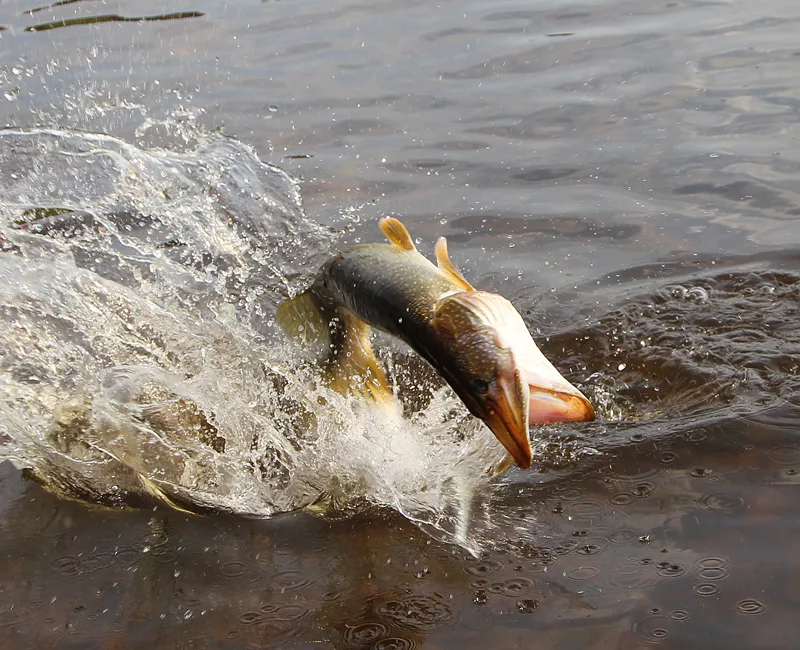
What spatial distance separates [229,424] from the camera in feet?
14.1

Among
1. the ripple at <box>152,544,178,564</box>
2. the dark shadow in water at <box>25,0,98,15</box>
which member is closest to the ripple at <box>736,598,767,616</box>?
the ripple at <box>152,544,178,564</box>

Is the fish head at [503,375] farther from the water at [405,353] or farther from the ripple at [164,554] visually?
the ripple at [164,554]

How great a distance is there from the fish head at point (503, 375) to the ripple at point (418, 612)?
0.83m

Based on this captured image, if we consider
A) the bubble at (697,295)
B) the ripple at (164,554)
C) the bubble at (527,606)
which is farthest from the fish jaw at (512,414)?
the bubble at (697,295)

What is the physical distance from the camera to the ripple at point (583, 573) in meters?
3.27

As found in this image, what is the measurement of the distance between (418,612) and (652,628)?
804 mm

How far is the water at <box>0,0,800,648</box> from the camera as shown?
336 cm

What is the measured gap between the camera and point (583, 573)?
329 cm

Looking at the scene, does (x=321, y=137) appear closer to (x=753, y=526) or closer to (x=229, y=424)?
(x=229, y=424)

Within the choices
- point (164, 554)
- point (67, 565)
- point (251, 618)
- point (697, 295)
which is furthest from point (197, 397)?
point (697, 295)

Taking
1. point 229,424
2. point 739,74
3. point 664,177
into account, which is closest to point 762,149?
point 664,177

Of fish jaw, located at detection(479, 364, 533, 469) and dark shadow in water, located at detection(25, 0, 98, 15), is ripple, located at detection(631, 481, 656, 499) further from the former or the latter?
dark shadow in water, located at detection(25, 0, 98, 15)

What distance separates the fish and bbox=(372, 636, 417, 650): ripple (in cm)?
85

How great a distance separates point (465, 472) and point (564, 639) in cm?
103
